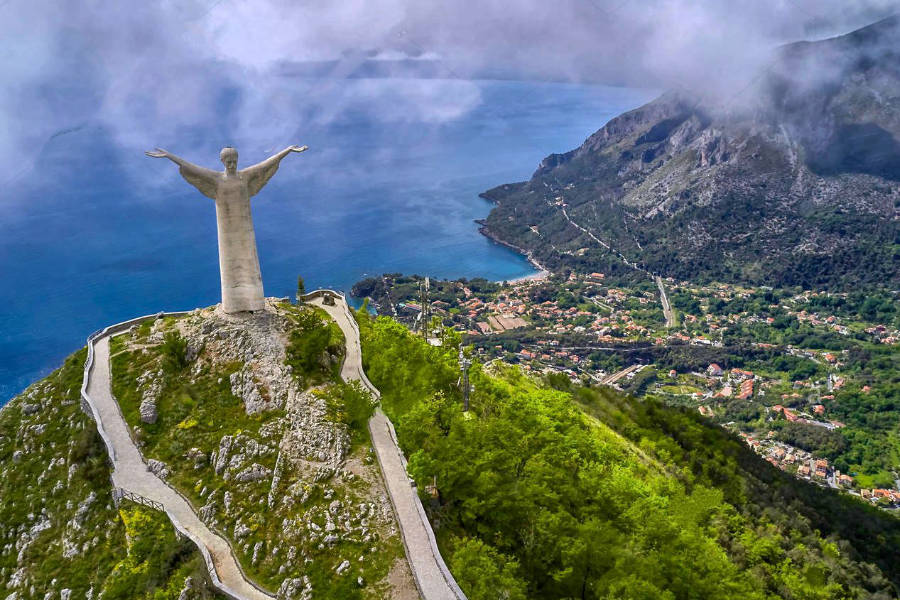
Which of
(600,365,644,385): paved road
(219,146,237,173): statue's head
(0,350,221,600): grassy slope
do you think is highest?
(219,146,237,173): statue's head

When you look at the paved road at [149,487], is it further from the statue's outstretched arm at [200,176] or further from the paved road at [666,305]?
the paved road at [666,305]

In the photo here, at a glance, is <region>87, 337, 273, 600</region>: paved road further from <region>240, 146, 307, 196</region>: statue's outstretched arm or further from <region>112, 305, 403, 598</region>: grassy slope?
<region>240, 146, 307, 196</region>: statue's outstretched arm

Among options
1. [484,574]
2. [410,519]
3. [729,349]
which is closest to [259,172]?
[410,519]

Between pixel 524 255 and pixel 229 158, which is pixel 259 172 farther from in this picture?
pixel 524 255

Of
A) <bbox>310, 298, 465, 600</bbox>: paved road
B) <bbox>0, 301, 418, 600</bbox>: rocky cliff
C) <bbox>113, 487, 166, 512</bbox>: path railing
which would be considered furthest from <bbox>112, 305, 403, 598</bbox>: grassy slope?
<bbox>113, 487, 166, 512</bbox>: path railing

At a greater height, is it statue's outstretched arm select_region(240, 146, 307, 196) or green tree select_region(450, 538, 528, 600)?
statue's outstretched arm select_region(240, 146, 307, 196)

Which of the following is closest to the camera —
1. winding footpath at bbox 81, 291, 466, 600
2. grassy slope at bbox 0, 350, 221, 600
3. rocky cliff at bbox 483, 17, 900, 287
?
winding footpath at bbox 81, 291, 466, 600

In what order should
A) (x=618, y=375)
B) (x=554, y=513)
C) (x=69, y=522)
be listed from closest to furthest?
(x=554, y=513) < (x=69, y=522) < (x=618, y=375)
